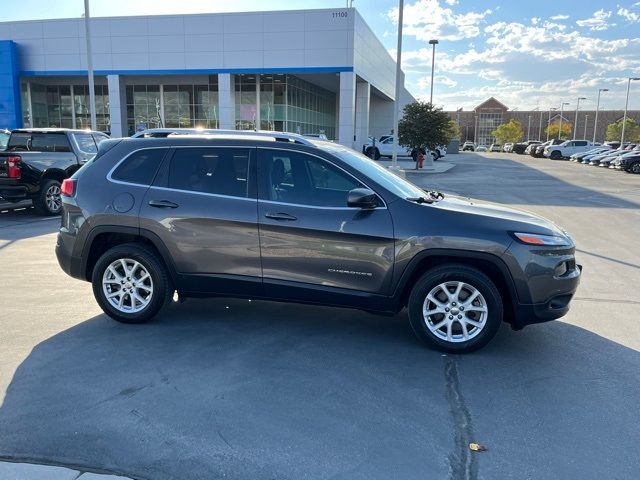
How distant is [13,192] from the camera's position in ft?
38.8

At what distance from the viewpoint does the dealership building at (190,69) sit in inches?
1352

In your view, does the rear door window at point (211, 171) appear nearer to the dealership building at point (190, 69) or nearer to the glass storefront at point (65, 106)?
the dealership building at point (190, 69)

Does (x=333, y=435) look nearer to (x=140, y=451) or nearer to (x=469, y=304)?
(x=140, y=451)

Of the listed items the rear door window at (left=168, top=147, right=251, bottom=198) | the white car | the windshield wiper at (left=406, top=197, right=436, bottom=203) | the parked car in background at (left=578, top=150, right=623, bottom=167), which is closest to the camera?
the windshield wiper at (left=406, top=197, right=436, bottom=203)

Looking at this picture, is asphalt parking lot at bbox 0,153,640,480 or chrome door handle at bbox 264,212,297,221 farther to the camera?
chrome door handle at bbox 264,212,297,221

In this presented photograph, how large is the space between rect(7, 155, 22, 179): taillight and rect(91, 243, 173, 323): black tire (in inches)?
308

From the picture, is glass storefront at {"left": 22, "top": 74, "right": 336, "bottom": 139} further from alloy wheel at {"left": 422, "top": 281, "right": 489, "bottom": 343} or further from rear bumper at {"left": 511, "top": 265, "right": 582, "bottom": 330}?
rear bumper at {"left": 511, "top": 265, "right": 582, "bottom": 330}

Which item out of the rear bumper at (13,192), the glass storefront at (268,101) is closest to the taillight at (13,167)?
the rear bumper at (13,192)

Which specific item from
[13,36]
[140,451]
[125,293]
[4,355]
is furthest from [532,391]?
[13,36]

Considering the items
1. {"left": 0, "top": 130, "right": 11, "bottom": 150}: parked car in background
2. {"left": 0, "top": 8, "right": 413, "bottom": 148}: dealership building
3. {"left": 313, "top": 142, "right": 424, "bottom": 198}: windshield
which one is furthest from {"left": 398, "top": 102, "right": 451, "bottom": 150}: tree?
{"left": 313, "top": 142, "right": 424, "bottom": 198}: windshield

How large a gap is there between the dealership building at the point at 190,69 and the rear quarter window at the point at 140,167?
99.5 ft

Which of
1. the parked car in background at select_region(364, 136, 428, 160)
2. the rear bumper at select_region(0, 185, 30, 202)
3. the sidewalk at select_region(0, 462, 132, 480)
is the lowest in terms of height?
the sidewalk at select_region(0, 462, 132, 480)

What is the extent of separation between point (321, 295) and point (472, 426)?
1.80 metres

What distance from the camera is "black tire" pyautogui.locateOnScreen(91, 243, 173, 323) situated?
17.2 ft
